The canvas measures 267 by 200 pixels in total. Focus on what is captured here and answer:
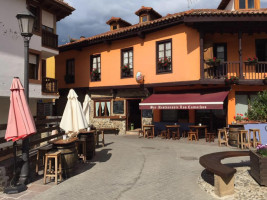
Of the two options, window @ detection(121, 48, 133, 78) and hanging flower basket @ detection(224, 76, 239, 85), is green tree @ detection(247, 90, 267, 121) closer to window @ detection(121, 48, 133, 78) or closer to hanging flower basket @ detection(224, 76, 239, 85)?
hanging flower basket @ detection(224, 76, 239, 85)

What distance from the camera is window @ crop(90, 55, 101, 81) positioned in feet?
63.0

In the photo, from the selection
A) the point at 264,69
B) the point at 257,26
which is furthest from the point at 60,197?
the point at 257,26

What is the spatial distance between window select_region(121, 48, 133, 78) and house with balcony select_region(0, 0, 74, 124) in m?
5.22

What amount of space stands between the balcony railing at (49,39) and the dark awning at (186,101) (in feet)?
27.1

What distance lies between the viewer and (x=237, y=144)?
1166 centimetres

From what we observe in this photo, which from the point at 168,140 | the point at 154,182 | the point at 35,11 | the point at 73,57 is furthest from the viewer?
the point at 73,57

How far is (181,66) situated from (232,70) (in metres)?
3.23

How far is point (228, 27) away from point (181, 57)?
3.30 meters

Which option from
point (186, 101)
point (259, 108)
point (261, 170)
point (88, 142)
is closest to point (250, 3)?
point (259, 108)

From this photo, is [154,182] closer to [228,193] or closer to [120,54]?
[228,193]

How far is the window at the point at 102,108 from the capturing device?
62.3 ft

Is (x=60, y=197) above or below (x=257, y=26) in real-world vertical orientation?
below

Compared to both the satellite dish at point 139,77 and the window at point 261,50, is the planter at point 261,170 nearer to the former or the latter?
the window at point 261,50

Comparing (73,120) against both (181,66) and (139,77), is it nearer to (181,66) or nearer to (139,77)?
(139,77)
